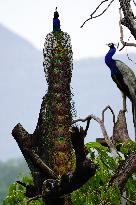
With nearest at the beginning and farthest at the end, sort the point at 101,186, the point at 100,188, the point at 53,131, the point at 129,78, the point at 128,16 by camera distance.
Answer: the point at 53,131 → the point at 101,186 → the point at 100,188 → the point at 128,16 → the point at 129,78

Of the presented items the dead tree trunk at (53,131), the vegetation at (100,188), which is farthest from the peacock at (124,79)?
the dead tree trunk at (53,131)

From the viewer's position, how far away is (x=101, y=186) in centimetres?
895

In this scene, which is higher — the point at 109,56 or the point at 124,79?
the point at 109,56

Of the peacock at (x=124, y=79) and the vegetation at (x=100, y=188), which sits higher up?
the peacock at (x=124, y=79)

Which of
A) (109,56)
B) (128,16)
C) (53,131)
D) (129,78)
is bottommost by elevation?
(53,131)

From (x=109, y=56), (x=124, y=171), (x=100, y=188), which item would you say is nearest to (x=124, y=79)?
(x=109, y=56)

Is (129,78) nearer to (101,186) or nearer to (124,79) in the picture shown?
(124,79)

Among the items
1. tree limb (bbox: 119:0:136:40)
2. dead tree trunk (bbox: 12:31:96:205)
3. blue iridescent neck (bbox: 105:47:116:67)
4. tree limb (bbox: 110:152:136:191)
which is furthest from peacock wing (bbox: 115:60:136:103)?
A: tree limb (bbox: 110:152:136:191)

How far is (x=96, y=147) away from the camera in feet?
33.4

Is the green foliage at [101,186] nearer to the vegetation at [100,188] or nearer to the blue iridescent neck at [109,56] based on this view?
the vegetation at [100,188]

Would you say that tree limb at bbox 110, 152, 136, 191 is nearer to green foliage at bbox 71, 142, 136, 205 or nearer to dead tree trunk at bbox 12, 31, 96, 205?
green foliage at bbox 71, 142, 136, 205

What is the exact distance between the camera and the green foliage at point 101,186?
27.8ft

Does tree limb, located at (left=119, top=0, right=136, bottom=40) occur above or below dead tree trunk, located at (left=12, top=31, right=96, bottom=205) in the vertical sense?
above

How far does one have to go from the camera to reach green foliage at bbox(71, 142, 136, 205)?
8.48 metres
